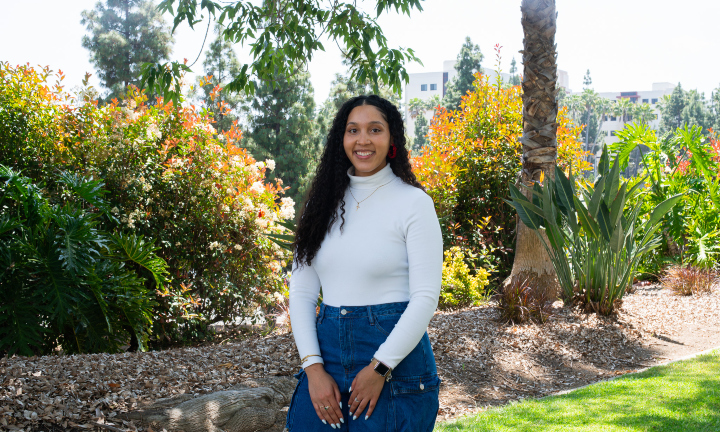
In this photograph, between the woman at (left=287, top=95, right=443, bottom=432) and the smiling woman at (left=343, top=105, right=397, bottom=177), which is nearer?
the woman at (left=287, top=95, right=443, bottom=432)

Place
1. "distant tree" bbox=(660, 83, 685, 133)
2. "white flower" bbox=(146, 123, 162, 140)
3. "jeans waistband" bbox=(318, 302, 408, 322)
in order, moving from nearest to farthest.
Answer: "jeans waistband" bbox=(318, 302, 408, 322) → "white flower" bbox=(146, 123, 162, 140) → "distant tree" bbox=(660, 83, 685, 133)

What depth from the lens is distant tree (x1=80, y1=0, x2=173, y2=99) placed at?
885 inches

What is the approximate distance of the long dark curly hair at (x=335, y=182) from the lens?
183 centimetres

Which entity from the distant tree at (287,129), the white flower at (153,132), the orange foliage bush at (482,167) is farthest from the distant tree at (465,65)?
the white flower at (153,132)

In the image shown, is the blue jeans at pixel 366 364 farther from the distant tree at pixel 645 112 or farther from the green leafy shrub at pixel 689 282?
the distant tree at pixel 645 112

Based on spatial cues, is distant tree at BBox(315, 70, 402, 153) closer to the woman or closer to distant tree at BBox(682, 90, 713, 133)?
the woman

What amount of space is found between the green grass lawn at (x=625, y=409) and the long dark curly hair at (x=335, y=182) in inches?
85.6

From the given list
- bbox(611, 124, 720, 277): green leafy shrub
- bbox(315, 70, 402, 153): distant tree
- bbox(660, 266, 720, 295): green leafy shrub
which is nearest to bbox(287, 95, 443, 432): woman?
bbox(660, 266, 720, 295): green leafy shrub

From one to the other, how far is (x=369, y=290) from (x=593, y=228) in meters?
4.69

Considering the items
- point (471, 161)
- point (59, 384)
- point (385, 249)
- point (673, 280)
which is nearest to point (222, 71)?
point (471, 161)

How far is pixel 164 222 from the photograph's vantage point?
19.6 ft

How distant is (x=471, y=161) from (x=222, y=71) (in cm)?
1760

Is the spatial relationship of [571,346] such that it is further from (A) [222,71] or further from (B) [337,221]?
(A) [222,71]

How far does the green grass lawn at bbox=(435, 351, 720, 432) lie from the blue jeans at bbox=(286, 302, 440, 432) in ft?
6.49
